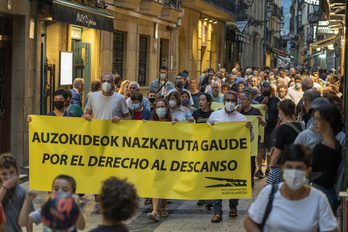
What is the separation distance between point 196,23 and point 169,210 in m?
22.2

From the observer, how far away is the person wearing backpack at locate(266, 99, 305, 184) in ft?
28.0

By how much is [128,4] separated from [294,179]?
15.7 metres

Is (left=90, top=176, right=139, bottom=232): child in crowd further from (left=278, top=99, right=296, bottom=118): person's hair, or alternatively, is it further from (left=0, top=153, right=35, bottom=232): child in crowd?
(left=278, top=99, right=296, bottom=118): person's hair

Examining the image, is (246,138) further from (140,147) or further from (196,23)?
(196,23)

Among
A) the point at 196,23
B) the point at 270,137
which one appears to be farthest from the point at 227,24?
the point at 270,137

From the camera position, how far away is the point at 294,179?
474 cm

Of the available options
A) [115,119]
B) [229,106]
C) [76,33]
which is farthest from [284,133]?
[76,33]

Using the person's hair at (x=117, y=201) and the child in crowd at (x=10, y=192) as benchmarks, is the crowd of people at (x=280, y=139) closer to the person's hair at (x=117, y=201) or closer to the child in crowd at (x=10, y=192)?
the child in crowd at (x=10, y=192)

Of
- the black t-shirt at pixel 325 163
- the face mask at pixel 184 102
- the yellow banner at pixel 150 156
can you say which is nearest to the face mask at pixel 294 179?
the black t-shirt at pixel 325 163

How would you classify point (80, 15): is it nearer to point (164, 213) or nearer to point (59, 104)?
point (59, 104)

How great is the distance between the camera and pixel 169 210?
10.6 m

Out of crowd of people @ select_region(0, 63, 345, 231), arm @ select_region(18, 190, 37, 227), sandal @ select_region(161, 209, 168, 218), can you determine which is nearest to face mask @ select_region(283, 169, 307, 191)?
crowd of people @ select_region(0, 63, 345, 231)

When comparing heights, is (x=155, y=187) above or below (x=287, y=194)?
below

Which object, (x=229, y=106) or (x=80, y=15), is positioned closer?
(x=229, y=106)
